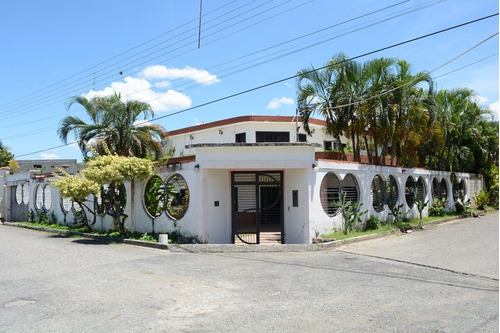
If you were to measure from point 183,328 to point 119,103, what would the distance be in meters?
14.0

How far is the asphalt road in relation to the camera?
6004mm

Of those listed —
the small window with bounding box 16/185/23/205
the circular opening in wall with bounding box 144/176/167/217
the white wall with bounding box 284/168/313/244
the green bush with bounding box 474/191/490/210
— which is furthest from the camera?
the green bush with bounding box 474/191/490/210

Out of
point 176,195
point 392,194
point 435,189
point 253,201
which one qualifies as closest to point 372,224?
point 392,194

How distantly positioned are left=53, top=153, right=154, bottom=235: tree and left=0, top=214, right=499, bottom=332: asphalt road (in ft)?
9.14

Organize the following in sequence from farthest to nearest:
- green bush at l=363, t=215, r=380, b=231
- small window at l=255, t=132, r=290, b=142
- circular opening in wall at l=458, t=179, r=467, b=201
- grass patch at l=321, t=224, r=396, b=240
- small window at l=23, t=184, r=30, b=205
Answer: circular opening in wall at l=458, t=179, r=467, b=201 → small window at l=255, t=132, r=290, b=142 → small window at l=23, t=184, r=30, b=205 → green bush at l=363, t=215, r=380, b=231 → grass patch at l=321, t=224, r=396, b=240

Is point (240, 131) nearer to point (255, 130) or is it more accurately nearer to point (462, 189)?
point (255, 130)

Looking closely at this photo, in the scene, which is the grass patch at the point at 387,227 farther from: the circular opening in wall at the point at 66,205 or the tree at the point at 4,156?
the tree at the point at 4,156

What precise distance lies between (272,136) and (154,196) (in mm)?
12385

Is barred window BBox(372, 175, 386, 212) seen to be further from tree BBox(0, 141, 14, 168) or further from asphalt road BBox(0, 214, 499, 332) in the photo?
tree BBox(0, 141, 14, 168)

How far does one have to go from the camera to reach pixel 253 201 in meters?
14.6

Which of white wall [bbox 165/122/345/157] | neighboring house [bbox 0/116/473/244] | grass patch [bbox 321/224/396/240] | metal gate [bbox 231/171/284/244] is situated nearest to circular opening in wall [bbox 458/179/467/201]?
white wall [bbox 165/122/345/157]

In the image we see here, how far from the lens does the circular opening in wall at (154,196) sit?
15.8 metres

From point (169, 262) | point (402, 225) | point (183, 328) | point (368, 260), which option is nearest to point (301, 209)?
point (368, 260)

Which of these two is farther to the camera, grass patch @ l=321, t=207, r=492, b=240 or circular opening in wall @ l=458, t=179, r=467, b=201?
circular opening in wall @ l=458, t=179, r=467, b=201
